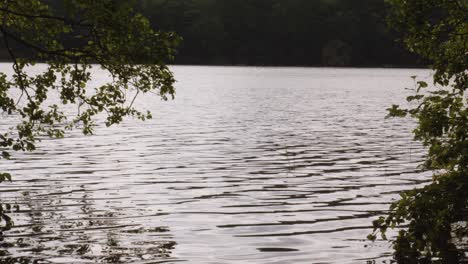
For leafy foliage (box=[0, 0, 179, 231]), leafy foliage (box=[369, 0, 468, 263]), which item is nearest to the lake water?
leafy foliage (box=[369, 0, 468, 263])

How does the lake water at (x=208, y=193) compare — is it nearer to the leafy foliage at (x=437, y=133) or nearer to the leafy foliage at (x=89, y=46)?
the leafy foliage at (x=437, y=133)

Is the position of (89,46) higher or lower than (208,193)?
higher

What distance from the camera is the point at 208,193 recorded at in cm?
2520

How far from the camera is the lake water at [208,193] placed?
1764 centimetres

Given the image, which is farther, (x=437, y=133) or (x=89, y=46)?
(x=89, y=46)

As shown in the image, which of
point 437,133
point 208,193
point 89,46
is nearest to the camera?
point 437,133

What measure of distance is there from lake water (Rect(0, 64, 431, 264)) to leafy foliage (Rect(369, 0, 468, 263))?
1193 mm

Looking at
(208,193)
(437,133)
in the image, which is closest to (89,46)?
(208,193)

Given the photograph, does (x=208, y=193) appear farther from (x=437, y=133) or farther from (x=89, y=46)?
(x=437, y=133)

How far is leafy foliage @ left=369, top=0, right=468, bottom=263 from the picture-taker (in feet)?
52.2

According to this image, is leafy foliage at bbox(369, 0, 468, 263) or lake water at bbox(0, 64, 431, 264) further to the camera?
lake water at bbox(0, 64, 431, 264)

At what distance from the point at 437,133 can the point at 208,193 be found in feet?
34.1

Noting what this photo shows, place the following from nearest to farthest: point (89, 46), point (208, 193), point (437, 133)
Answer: point (437, 133) < point (89, 46) < point (208, 193)

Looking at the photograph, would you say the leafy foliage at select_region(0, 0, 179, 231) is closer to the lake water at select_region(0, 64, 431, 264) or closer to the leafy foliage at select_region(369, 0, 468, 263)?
the lake water at select_region(0, 64, 431, 264)
